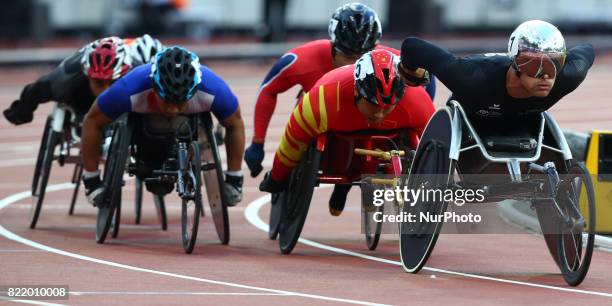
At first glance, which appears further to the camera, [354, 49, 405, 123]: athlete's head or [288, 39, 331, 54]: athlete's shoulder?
[288, 39, 331, 54]: athlete's shoulder

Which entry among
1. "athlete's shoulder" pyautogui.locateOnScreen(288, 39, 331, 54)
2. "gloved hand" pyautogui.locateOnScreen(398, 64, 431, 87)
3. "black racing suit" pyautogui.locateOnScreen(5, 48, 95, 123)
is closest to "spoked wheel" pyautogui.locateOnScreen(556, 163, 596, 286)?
"gloved hand" pyautogui.locateOnScreen(398, 64, 431, 87)

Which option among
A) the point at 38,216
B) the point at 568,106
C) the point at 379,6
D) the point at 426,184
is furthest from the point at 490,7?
the point at 426,184

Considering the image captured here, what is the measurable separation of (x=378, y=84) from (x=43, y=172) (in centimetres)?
395

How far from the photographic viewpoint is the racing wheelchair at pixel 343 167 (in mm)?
11336

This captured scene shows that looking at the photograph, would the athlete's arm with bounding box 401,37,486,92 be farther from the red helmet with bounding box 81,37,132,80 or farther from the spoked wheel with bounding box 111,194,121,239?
the red helmet with bounding box 81,37,132,80

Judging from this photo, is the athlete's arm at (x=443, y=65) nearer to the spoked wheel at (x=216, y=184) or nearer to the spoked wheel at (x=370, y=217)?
the spoked wheel at (x=370, y=217)

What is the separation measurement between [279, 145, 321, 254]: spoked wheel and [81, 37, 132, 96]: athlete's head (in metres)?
2.04

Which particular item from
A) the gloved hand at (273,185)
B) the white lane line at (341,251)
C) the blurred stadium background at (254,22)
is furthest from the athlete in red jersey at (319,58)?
the blurred stadium background at (254,22)

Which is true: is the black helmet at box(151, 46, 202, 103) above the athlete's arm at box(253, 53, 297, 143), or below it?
above

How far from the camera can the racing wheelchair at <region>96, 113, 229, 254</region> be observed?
11828mm

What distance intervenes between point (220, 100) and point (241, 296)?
2.98m

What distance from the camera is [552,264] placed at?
1112cm

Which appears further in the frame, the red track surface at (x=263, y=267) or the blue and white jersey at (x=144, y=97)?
the blue and white jersey at (x=144, y=97)

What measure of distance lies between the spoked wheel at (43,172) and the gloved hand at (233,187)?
6.28ft
